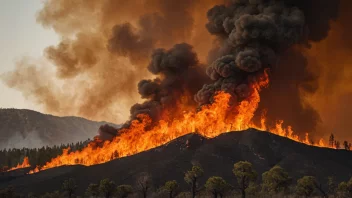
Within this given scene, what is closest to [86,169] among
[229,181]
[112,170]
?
[112,170]

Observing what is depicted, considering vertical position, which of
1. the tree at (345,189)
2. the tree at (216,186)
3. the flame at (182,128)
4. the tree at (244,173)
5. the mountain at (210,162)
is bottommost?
the tree at (345,189)

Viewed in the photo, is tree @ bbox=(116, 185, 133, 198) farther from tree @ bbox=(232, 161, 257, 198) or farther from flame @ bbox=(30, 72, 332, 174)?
flame @ bbox=(30, 72, 332, 174)

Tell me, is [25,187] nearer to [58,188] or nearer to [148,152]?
[58,188]

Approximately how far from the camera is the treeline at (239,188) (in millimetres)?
82938

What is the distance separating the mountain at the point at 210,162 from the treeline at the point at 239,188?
7.62 metres

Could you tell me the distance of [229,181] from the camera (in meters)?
101

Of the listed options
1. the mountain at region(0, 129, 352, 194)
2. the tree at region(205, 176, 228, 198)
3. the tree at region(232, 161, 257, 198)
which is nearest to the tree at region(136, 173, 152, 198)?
the mountain at region(0, 129, 352, 194)

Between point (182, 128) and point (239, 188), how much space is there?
54428 mm

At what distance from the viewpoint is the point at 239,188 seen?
3290 inches

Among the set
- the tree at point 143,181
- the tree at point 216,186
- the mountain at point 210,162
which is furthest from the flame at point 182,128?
the tree at point 216,186

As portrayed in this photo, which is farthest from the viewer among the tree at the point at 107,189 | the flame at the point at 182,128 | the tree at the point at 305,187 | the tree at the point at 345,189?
the flame at the point at 182,128

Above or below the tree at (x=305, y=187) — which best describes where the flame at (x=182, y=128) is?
above

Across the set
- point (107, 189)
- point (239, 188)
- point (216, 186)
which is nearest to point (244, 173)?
point (239, 188)

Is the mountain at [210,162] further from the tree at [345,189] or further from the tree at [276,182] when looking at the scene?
the tree at [276,182]
